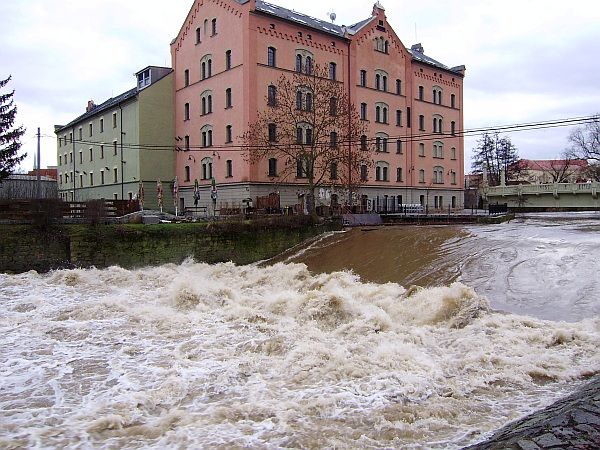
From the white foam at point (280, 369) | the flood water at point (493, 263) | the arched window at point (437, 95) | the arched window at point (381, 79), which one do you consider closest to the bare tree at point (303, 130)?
the arched window at point (381, 79)

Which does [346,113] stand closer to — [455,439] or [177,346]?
[177,346]

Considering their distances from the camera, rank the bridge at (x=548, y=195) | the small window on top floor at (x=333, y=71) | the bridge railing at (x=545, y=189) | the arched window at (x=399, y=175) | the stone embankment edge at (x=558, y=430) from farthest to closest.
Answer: the arched window at (x=399, y=175) → the bridge at (x=548, y=195) → the bridge railing at (x=545, y=189) → the small window on top floor at (x=333, y=71) → the stone embankment edge at (x=558, y=430)

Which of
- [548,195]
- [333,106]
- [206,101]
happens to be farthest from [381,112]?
[548,195]

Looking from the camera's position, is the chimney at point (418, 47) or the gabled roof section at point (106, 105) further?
the chimney at point (418, 47)

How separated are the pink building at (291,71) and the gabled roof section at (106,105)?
5.09m

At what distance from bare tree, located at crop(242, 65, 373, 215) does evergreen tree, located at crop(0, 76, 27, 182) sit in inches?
627

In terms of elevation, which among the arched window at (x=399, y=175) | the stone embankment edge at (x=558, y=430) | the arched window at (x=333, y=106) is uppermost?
the arched window at (x=333, y=106)

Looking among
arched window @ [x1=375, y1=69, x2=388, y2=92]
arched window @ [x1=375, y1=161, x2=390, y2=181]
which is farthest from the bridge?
arched window @ [x1=375, y1=69, x2=388, y2=92]

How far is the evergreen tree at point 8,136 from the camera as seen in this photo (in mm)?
35156

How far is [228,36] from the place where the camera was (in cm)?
4028

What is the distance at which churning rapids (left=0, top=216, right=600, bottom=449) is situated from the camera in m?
7.62

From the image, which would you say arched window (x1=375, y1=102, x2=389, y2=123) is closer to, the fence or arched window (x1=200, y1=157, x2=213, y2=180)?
arched window (x1=200, y1=157, x2=213, y2=180)

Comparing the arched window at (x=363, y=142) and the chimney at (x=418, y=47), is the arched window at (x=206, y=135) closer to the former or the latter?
the arched window at (x=363, y=142)

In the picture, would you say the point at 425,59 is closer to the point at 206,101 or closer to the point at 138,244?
the point at 206,101
